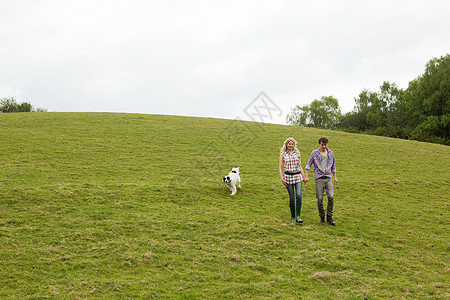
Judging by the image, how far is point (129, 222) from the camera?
10.7m

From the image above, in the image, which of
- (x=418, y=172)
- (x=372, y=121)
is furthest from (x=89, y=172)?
(x=372, y=121)

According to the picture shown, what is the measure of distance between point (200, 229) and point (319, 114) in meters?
90.9

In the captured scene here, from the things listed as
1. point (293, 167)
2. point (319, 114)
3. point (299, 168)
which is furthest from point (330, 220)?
point (319, 114)

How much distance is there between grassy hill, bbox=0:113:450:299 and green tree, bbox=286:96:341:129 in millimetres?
74159

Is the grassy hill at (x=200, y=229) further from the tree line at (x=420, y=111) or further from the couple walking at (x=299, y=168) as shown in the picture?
the tree line at (x=420, y=111)

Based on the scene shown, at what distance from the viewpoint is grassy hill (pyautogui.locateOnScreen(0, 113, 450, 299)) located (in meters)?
7.10

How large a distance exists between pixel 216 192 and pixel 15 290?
9438mm

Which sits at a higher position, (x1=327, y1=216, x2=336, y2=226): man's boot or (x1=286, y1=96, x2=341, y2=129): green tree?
(x1=286, y1=96, x2=341, y2=129): green tree

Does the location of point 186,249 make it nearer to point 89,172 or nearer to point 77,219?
point 77,219

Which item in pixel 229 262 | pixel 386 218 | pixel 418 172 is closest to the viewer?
pixel 229 262

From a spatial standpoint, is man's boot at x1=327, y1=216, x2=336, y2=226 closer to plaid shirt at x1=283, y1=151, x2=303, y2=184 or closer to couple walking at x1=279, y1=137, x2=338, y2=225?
couple walking at x1=279, y1=137, x2=338, y2=225

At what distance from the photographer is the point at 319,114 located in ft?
314

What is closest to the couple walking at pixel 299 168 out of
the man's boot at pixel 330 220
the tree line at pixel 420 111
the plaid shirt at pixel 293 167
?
the plaid shirt at pixel 293 167

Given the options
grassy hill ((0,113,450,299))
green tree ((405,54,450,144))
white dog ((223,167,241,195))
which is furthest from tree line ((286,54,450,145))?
white dog ((223,167,241,195))
